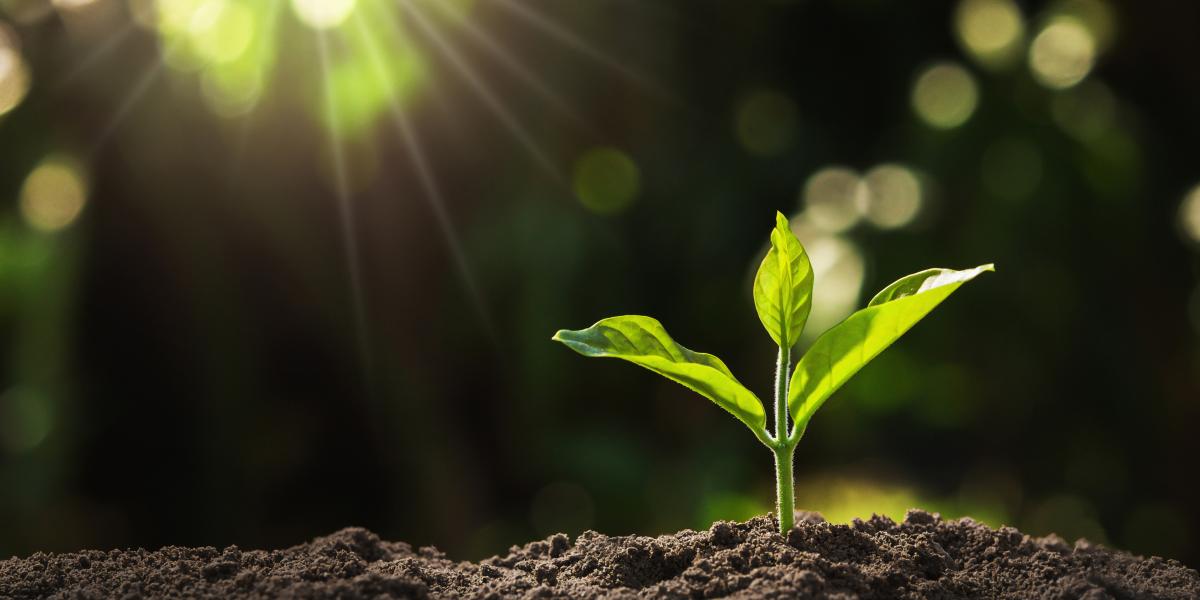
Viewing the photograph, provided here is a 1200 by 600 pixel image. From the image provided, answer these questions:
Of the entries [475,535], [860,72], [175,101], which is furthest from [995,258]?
[175,101]

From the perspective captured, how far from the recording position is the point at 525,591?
0.86 m

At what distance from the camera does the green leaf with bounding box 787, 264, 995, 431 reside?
0.80m

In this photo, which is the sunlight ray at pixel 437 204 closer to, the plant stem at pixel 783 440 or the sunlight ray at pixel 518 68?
the sunlight ray at pixel 518 68

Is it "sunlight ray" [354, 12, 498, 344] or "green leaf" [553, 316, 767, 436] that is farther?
"sunlight ray" [354, 12, 498, 344]

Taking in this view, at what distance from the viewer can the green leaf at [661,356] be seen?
2.66ft

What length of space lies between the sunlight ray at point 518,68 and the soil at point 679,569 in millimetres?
1573

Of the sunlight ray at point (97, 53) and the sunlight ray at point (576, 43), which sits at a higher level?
the sunlight ray at point (576, 43)

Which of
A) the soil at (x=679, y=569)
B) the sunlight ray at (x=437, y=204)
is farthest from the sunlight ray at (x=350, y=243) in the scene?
the soil at (x=679, y=569)

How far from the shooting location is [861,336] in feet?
2.75

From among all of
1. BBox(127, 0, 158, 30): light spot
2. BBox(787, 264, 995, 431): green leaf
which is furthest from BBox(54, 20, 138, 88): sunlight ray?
BBox(787, 264, 995, 431): green leaf

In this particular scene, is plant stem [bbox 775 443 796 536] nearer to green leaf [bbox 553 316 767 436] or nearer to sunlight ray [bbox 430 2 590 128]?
green leaf [bbox 553 316 767 436]

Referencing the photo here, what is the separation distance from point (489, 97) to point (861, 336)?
1.71 m

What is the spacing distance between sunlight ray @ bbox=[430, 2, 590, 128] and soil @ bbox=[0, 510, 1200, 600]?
1.57 meters

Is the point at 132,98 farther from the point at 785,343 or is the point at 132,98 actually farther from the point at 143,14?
the point at 785,343
